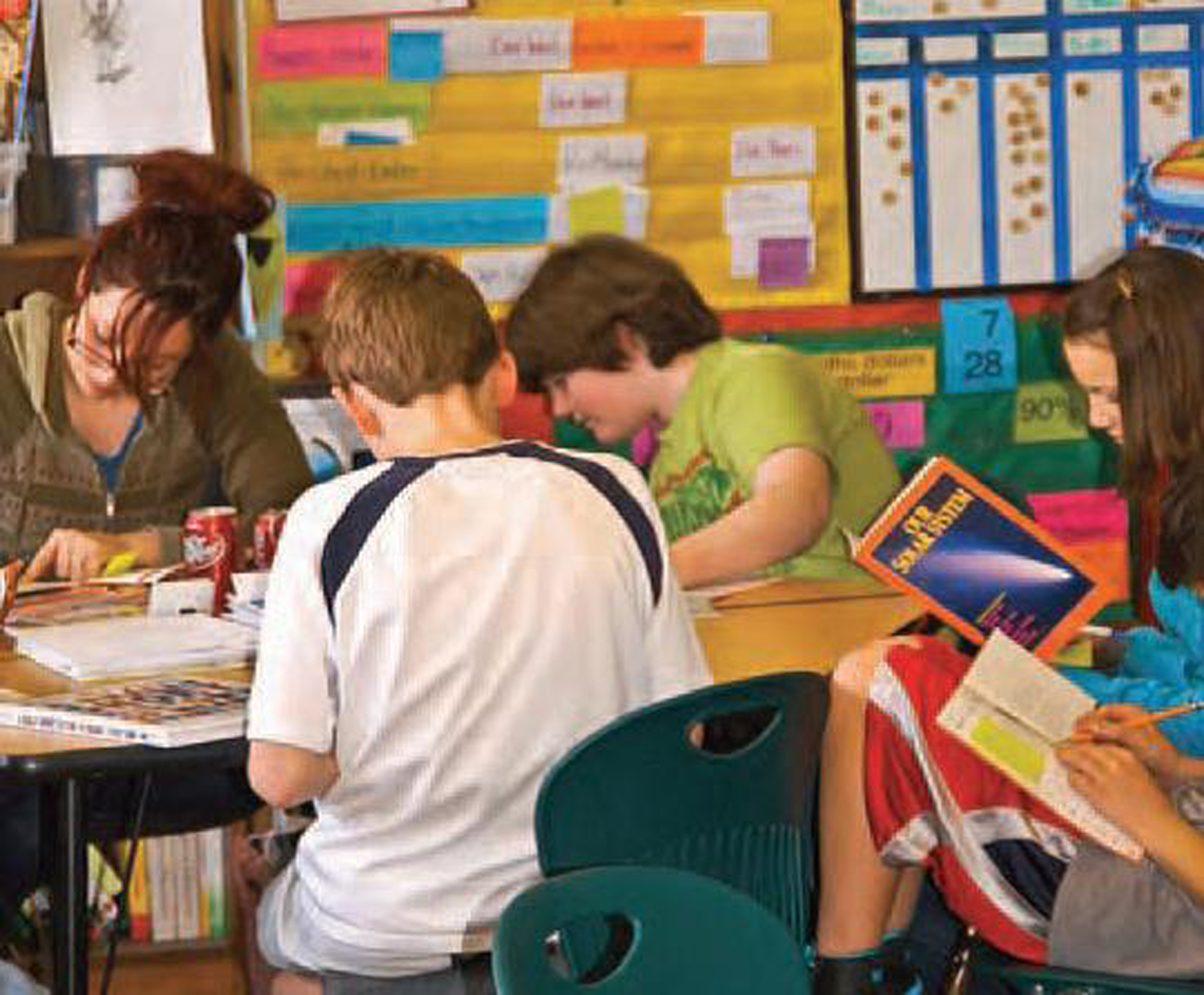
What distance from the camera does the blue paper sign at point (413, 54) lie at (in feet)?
13.3

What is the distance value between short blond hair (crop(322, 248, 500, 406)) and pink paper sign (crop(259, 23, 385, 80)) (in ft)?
6.32

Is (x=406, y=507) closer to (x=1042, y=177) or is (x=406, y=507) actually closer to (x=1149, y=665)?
(x=1149, y=665)

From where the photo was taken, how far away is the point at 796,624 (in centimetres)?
274

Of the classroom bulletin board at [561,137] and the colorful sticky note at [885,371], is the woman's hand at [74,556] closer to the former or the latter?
the classroom bulletin board at [561,137]

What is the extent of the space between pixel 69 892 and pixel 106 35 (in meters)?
2.02

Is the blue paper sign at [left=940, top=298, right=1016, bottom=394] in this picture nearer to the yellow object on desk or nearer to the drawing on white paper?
the drawing on white paper

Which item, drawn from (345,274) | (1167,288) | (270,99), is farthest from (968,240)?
(345,274)

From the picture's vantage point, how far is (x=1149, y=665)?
8.30ft

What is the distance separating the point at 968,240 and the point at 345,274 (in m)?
2.35

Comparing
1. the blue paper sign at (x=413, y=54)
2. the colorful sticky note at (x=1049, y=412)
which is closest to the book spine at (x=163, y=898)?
the blue paper sign at (x=413, y=54)

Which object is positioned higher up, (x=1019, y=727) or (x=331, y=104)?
(x=331, y=104)

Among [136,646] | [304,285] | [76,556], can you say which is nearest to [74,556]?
[76,556]

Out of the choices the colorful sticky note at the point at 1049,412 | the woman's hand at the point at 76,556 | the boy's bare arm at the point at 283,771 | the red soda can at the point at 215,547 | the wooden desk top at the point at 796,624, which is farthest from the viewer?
the colorful sticky note at the point at 1049,412

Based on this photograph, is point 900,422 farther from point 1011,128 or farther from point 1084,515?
point 1011,128
